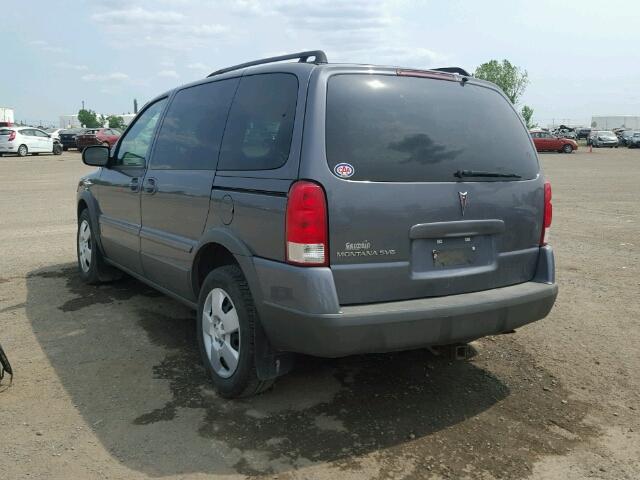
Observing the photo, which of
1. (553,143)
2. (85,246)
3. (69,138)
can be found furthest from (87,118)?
(85,246)

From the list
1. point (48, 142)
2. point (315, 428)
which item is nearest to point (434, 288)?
point (315, 428)

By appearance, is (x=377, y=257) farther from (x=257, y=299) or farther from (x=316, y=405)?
(x=316, y=405)

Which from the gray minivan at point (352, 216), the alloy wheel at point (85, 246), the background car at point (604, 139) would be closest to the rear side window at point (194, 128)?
the gray minivan at point (352, 216)

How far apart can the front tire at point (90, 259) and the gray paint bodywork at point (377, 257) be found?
255cm

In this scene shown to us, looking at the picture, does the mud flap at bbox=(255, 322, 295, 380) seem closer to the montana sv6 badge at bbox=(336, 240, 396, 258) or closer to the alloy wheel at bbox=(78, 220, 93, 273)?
the montana sv6 badge at bbox=(336, 240, 396, 258)

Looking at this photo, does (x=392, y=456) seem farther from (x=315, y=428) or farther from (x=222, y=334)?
(x=222, y=334)

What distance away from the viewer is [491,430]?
334cm

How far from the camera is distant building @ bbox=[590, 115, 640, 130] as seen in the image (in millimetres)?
111500

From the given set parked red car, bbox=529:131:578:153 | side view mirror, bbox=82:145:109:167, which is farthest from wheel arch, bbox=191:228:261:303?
parked red car, bbox=529:131:578:153

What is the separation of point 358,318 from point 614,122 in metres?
126

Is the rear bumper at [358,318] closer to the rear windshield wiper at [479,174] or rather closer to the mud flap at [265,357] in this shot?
the mud flap at [265,357]

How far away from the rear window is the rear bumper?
0.65m

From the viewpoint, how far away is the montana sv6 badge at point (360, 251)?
3.10 m

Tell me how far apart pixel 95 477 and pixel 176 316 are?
240 cm
